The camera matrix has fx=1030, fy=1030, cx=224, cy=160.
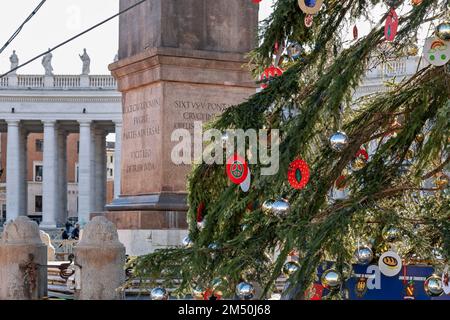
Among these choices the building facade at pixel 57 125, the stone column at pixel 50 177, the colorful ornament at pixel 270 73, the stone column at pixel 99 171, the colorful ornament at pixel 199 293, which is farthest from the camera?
the stone column at pixel 99 171

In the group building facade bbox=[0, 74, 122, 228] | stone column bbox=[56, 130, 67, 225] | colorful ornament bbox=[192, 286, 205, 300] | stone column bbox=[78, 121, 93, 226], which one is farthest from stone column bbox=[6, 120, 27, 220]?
colorful ornament bbox=[192, 286, 205, 300]

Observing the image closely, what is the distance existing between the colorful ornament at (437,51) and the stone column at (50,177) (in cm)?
6794

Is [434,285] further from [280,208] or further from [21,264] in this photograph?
[21,264]

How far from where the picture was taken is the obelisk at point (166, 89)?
1380 cm

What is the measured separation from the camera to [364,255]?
6.97m

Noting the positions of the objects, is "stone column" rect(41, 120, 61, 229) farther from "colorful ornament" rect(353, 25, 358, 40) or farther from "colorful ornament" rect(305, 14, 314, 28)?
"colorful ornament" rect(305, 14, 314, 28)

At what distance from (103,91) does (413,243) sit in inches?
2635

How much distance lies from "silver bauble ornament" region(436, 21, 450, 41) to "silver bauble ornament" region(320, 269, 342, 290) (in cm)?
163

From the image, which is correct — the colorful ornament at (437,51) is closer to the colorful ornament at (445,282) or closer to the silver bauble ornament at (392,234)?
the silver bauble ornament at (392,234)

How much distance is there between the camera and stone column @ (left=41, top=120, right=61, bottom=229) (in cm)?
7338

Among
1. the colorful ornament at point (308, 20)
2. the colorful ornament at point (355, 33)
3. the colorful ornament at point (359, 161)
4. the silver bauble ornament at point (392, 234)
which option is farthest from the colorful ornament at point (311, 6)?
the silver bauble ornament at point (392, 234)

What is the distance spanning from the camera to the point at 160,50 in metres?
13.8

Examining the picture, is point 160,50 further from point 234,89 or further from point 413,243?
point 413,243
